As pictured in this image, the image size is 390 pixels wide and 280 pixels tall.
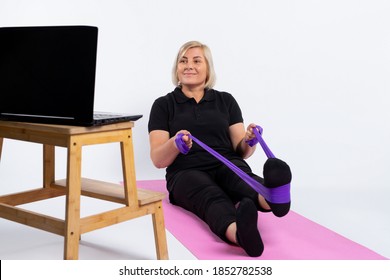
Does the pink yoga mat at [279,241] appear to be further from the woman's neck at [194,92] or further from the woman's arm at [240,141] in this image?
the woman's neck at [194,92]

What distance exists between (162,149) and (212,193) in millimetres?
386

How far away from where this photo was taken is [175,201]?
119 inches

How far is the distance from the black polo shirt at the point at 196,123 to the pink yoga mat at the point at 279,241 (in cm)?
28

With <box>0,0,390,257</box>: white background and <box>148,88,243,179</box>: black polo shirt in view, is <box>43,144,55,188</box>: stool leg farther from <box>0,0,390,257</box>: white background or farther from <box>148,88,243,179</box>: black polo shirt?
<box>0,0,390,257</box>: white background

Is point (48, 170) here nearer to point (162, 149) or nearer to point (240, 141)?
point (162, 149)

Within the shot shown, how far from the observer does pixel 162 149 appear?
9.23ft

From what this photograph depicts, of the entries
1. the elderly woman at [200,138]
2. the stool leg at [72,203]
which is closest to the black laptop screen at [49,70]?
the stool leg at [72,203]

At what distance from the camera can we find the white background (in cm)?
397

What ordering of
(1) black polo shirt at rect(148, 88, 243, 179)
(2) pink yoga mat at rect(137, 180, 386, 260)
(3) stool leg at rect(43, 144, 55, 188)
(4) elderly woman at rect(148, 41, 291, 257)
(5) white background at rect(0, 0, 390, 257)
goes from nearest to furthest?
(2) pink yoga mat at rect(137, 180, 386, 260), (3) stool leg at rect(43, 144, 55, 188), (4) elderly woman at rect(148, 41, 291, 257), (1) black polo shirt at rect(148, 88, 243, 179), (5) white background at rect(0, 0, 390, 257)

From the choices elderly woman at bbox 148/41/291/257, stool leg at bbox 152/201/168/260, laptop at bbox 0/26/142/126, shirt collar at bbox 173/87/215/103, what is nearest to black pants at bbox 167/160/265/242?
elderly woman at bbox 148/41/291/257

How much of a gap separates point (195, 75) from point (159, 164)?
545mm

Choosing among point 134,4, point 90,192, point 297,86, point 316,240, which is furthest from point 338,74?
point 90,192

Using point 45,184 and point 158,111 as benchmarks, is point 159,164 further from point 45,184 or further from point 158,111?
point 45,184

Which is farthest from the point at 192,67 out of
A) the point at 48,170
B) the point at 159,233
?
the point at 159,233
